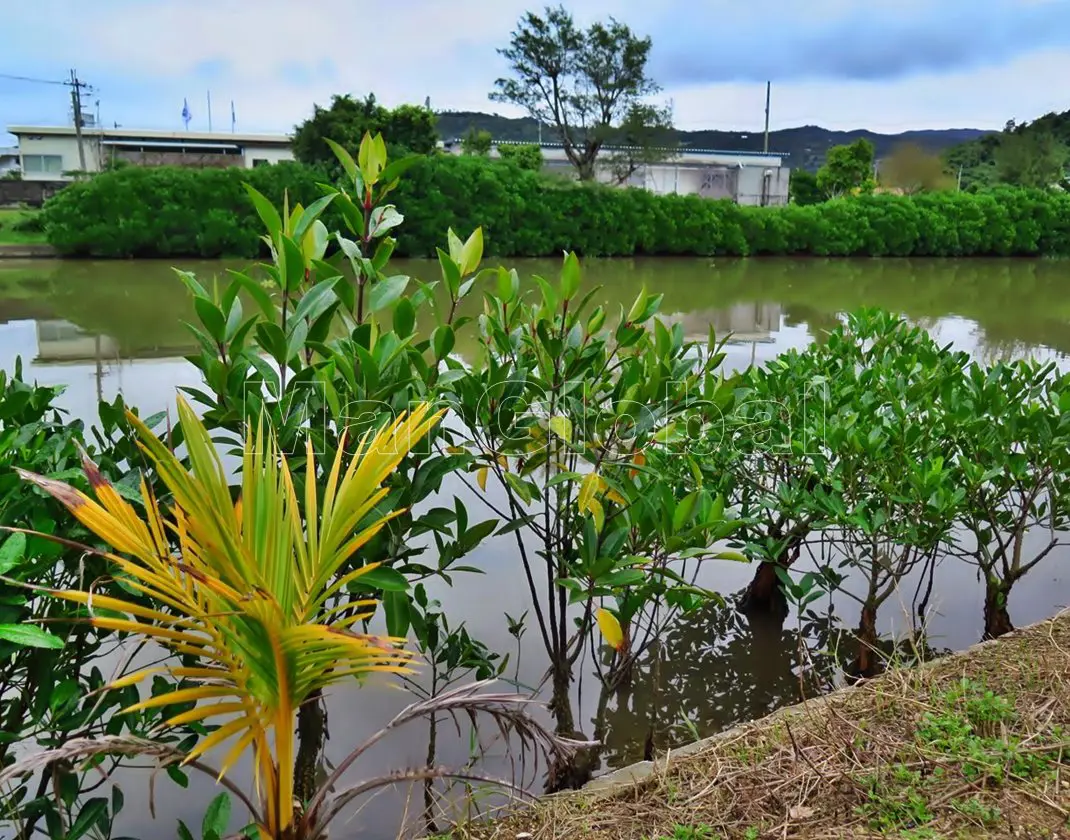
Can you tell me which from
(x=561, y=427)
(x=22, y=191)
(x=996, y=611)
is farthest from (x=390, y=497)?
(x=22, y=191)

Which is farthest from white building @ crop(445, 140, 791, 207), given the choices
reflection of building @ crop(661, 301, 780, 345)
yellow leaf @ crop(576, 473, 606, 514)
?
yellow leaf @ crop(576, 473, 606, 514)

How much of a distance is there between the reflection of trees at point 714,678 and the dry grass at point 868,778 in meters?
0.48

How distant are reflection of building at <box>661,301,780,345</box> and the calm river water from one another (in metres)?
0.04

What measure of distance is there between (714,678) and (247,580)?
200 centimetres

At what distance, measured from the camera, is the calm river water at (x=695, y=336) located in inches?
97.9

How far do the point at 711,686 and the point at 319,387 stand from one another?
68.2 inches

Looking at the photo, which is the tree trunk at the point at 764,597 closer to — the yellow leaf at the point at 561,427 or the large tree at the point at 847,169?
the yellow leaf at the point at 561,427

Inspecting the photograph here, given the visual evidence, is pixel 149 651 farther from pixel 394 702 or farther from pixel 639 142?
pixel 639 142

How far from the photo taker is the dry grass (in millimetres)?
1550

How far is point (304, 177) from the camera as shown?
645 inches

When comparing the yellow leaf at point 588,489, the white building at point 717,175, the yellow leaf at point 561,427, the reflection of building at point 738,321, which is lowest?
the reflection of building at point 738,321

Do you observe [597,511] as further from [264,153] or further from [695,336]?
[264,153]

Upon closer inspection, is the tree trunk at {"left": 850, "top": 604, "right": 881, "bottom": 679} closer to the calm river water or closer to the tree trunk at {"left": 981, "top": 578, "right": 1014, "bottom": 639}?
the calm river water

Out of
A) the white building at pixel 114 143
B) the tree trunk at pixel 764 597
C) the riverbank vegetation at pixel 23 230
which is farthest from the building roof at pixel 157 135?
the tree trunk at pixel 764 597
